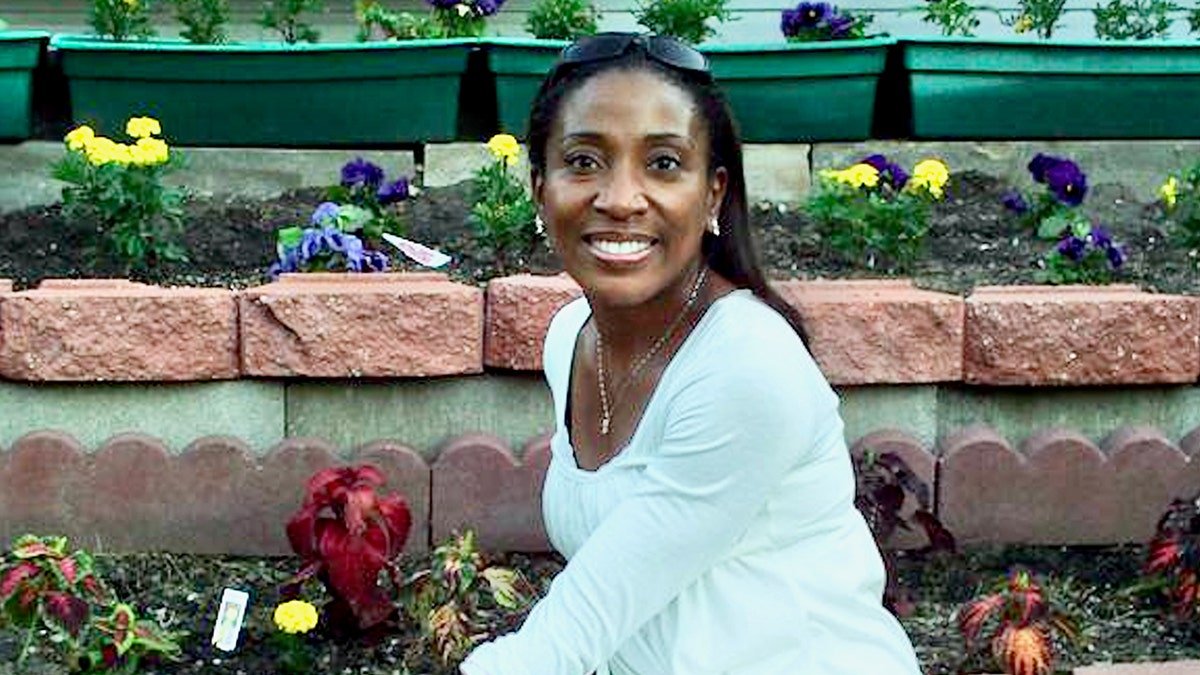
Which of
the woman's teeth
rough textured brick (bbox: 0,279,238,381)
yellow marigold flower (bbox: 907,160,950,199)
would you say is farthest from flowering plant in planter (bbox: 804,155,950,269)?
the woman's teeth

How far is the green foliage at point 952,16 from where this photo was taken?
5172mm

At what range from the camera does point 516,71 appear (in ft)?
15.2

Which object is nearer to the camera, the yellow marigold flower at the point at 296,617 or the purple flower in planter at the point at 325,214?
the yellow marigold flower at the point at 296,617

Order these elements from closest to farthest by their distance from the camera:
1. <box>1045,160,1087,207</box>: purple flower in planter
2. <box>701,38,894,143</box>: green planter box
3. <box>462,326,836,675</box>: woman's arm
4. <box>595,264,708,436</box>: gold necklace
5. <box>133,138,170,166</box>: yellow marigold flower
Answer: <box>462,326,836,675</box>: woman's arm
<box>595,264,708,436</box>: gold necklace
<box>133,138,170,166</box>: yellow marigold flower
<box>1045,160,1087,207</box>: purple flower in planter
<box>701,38,894,143</box>: green planter box

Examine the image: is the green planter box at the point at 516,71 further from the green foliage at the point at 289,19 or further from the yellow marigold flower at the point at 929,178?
the yellow marigold flower at the point at 929,178

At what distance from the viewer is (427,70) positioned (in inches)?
182

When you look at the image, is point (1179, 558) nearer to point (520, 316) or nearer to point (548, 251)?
point (520, 316)

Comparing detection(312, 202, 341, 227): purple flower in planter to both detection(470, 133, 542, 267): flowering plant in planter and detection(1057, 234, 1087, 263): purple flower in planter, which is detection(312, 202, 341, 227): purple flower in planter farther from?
detection(1057, 234, 1087, 263): purple flower in planter

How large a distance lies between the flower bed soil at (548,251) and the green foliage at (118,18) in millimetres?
532

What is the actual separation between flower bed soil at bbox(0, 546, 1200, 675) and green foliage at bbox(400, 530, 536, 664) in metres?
0.08

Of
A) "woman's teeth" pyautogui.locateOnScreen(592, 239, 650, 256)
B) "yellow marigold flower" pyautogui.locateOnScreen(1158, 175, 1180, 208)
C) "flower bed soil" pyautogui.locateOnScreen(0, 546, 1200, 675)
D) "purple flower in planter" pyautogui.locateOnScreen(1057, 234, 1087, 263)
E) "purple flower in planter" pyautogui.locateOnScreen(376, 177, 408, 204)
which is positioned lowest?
→ "flower bed soil" pyautogui.locateOnScreen(0, 546, 1200, 675)

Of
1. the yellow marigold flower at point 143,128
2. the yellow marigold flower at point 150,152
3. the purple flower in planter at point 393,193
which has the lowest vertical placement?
the purple flower in planter at point 393,193

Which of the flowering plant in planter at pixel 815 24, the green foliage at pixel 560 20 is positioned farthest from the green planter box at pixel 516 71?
the flowering plant in planter at pixel 815 24

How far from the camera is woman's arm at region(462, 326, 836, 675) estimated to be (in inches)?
82.1
